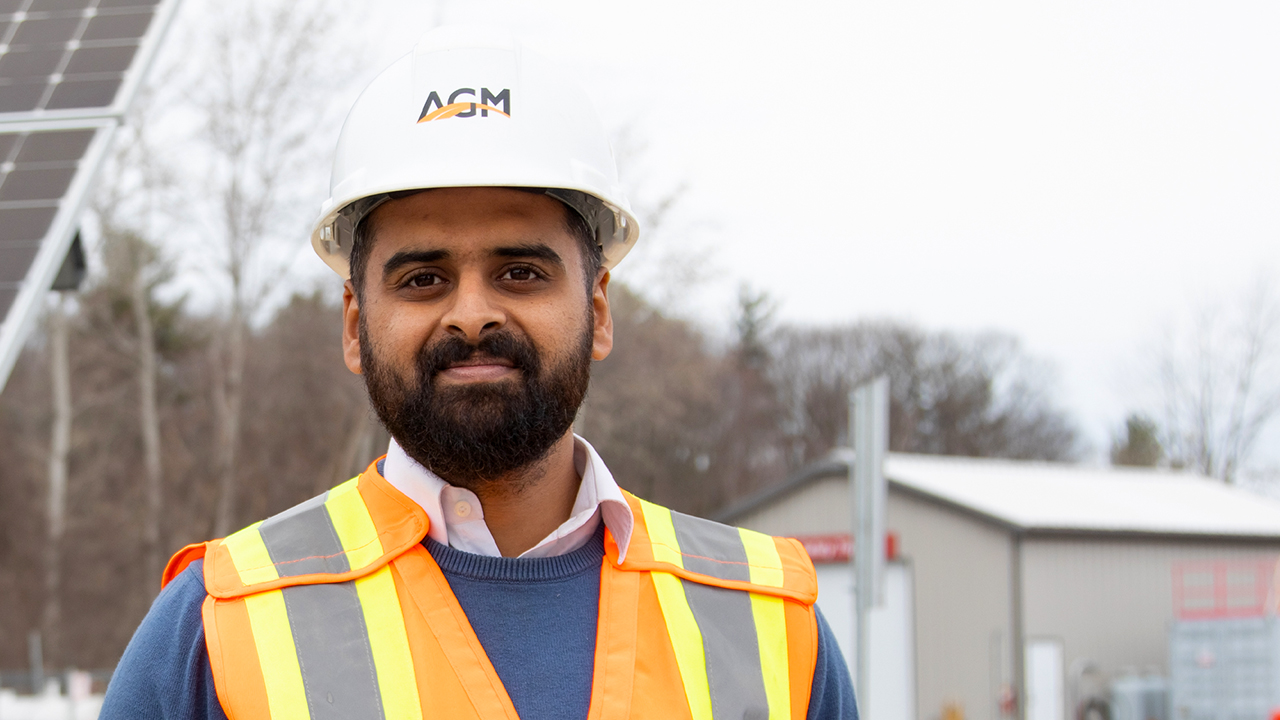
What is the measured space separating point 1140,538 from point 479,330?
24.0m

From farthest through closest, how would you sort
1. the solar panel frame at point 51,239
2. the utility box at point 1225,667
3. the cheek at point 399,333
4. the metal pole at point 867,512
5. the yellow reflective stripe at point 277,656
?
the utility box at point 1225,667 → the metal pole at point 867,512 → the solar panel frame at point 51,239 → the cheek at point 399,333 → the yellow reflective stripe at point 277,656

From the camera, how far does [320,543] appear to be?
2.10 metres

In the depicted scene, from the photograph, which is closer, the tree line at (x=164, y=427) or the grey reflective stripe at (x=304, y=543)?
the grey reflective stripe at (x=304, y=543)

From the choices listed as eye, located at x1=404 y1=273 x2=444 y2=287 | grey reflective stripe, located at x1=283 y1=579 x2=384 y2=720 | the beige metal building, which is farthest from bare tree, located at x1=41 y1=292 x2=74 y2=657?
grey reflective stripe, located at x1=283 y1=579 x2=384 y2=720

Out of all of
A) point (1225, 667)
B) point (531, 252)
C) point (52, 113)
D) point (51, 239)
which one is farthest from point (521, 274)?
point (1225, 667)

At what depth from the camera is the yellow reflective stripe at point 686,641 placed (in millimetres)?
2033

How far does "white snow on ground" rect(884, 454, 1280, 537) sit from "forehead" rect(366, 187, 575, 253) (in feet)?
70.1

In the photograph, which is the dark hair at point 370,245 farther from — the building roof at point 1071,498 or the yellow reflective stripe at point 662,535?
the building roof at point 1071,498

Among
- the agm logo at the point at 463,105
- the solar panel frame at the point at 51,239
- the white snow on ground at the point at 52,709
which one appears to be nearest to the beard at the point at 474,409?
the agm logo at the point at 463,105

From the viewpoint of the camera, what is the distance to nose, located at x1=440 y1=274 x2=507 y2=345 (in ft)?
6.77

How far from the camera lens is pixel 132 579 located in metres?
30.2

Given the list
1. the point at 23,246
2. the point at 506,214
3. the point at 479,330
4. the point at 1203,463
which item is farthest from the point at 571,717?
the point at 1203,463

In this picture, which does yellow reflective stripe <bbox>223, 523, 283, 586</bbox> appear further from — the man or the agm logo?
the agm logo

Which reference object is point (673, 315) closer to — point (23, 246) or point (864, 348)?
point (23, 246)
